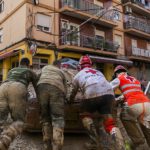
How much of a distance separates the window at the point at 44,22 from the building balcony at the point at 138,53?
9.44 metres

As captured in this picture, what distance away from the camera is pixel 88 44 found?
22.9 metres

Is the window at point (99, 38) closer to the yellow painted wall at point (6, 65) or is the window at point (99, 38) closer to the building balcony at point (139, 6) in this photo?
the building balcony at point (139, 6)

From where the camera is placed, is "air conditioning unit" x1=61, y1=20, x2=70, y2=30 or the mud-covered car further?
"air conditioning unit" x1=61, y1=20, x2=70, y2=30

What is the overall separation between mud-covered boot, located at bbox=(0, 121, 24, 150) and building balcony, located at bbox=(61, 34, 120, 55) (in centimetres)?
1618

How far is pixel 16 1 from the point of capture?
21984 millimetres

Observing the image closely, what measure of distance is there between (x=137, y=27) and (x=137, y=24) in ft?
1.00

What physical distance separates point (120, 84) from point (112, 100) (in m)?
0.57

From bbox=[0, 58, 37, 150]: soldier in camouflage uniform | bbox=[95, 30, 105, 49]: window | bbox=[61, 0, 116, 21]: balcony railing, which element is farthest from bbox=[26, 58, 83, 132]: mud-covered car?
bbox=[95, 30, 105, 49]: window

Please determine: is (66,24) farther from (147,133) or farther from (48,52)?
(147,133)

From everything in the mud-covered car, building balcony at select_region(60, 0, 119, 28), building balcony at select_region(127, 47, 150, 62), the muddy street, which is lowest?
the muddy street

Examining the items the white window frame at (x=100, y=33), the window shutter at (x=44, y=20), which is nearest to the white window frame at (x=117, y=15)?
the white window frame at (x=100, y=33)

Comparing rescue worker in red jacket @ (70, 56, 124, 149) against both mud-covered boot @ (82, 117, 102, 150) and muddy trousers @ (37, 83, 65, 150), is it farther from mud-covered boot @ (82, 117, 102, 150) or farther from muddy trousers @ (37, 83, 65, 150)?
muddy trousers @ (37, 83, 65, 150)

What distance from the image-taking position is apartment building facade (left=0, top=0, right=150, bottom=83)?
20.3 m

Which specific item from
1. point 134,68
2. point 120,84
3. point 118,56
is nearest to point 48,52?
point 118,56
